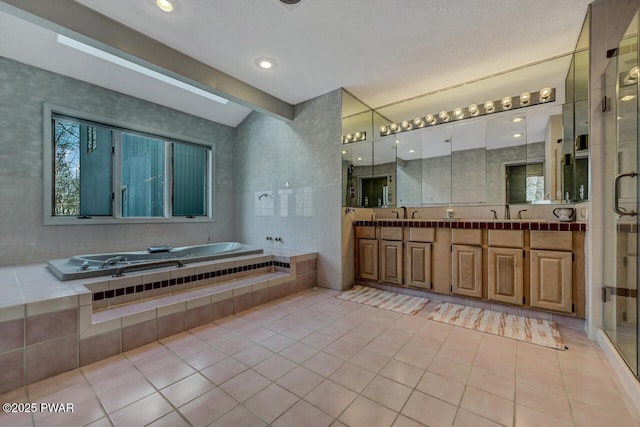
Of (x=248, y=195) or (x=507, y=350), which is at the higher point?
(x=248, y=195)

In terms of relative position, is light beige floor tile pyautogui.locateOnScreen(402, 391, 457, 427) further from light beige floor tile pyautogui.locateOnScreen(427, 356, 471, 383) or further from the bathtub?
the bathtub

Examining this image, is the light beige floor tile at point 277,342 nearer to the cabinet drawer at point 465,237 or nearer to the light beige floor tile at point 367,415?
the light beige floor tile at point 367,415

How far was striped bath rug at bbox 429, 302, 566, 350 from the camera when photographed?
1.96m

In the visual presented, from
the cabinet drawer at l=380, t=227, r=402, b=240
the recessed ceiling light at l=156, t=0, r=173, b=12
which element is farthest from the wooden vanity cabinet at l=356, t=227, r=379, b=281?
the recessed ceiling light at l=156, t=0, r=173, b=12

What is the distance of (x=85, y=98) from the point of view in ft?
10.0

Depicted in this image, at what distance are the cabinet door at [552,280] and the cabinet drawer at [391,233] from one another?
1.23 meters

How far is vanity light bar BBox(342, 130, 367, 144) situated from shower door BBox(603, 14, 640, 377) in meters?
2.30

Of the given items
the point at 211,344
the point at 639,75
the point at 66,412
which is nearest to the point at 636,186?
the point at 639,75

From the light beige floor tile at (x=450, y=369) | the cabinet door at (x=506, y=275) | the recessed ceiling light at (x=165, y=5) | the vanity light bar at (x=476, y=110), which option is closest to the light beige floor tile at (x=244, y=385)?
the light beige floor tile at (x=450, y=369)

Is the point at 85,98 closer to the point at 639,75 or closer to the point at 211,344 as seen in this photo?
the point at 211,344

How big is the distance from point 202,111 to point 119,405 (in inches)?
152

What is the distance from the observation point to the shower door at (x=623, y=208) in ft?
4.90

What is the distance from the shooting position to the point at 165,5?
1936 mm

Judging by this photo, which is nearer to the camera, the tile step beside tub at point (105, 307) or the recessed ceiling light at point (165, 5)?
the tile step beside tub at point (105, 307)
